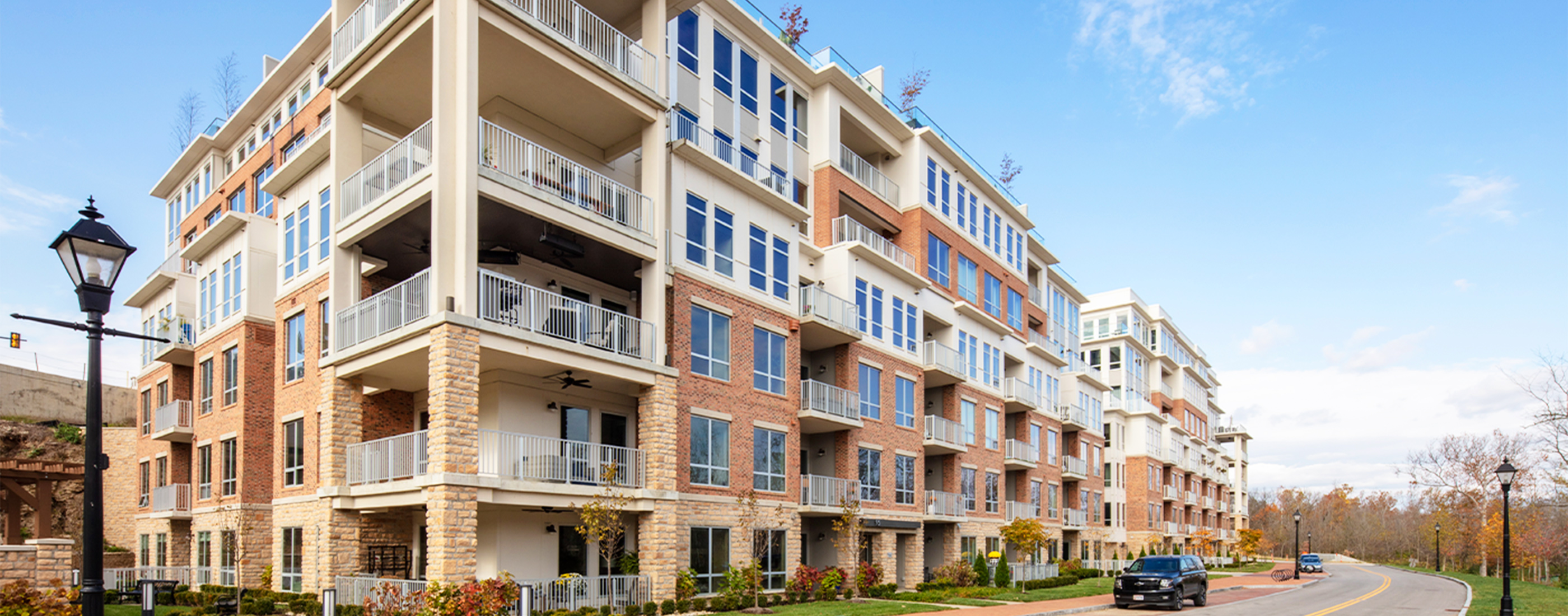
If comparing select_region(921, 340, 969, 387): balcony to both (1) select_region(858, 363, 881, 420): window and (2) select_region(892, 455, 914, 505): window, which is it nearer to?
(1) select_region(858, 363, 881, 420): window

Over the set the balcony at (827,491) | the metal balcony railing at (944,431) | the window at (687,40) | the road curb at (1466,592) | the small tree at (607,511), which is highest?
the window at (687,40)

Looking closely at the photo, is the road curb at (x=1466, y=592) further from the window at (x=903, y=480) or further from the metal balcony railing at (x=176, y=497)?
the metal balcony railing at (x=176, y=497)

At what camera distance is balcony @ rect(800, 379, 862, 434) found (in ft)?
98.1

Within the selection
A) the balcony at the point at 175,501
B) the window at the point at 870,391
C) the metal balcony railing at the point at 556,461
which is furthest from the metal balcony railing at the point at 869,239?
the balcony at the point at 175,501

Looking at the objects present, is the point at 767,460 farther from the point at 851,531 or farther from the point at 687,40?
the point at 687,40

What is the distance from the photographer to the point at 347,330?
21891 mm

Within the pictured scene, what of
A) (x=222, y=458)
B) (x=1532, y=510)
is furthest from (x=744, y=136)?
(x=1532, y=510)

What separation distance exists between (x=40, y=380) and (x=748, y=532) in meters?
46.3

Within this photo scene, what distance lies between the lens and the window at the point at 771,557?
87.8ft

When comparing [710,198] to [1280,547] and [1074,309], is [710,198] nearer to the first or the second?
[1074,309]

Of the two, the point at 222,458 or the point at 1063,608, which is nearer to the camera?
the point at 1063,608

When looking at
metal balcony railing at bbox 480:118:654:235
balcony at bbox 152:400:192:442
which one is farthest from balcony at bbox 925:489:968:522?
balcony at bbox 152:400:192:442

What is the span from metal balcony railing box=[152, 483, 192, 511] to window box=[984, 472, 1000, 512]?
101ft

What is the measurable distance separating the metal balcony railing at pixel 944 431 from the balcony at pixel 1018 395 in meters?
5.88
